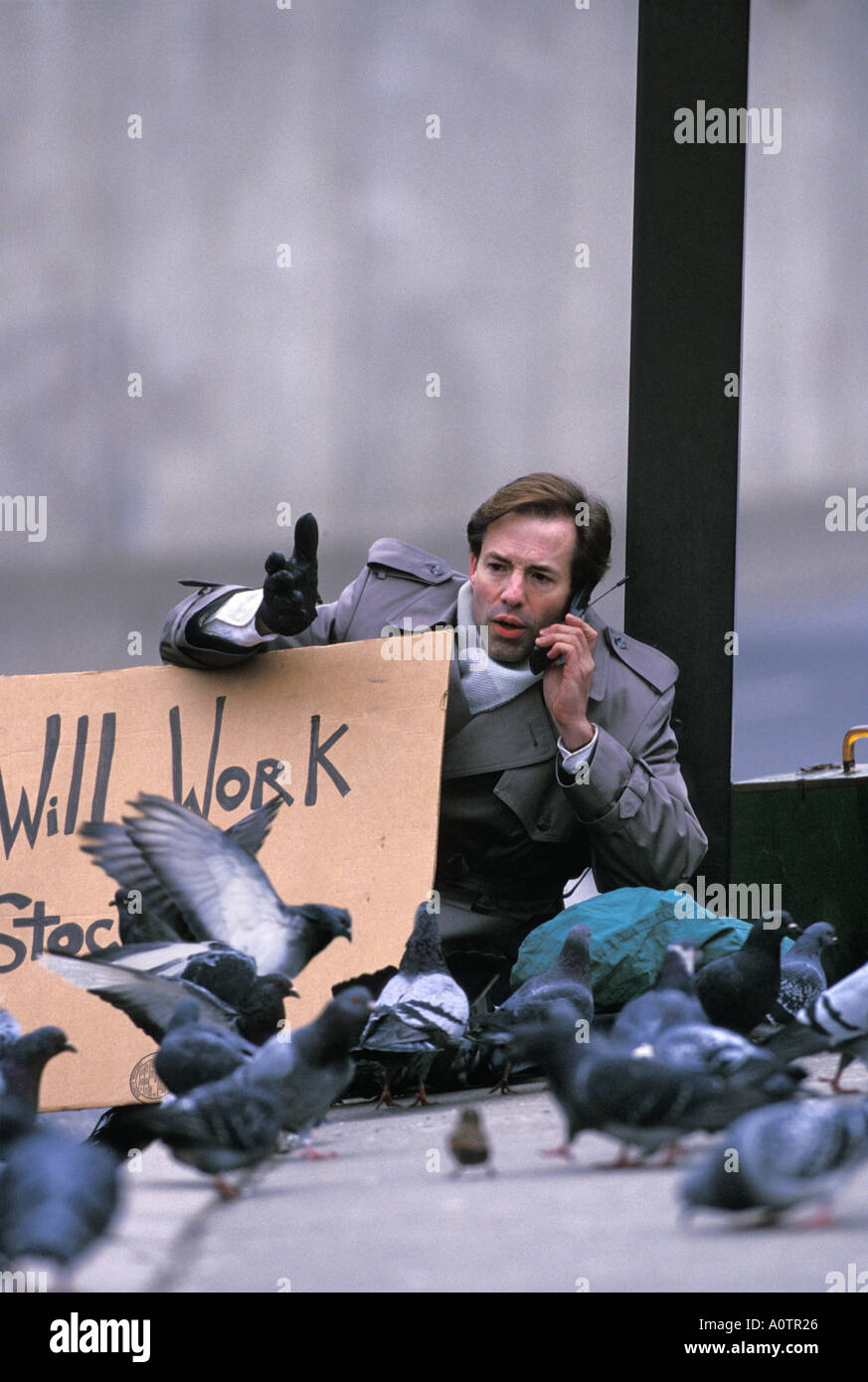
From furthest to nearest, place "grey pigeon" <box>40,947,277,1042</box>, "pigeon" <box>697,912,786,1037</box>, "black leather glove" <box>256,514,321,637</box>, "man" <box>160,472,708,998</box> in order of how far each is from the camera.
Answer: "man" <box>160,472,708,998</box> < "black leather glove" <box>256,514,321,637</box> < "pigeon" <box>697,912,786,1037</box> < "grey pigeon" <box>40,947,277,1042</box>

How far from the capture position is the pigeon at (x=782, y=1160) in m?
1.14

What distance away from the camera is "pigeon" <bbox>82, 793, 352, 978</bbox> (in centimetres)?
205

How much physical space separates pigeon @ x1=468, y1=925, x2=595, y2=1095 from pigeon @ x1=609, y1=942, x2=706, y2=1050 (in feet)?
1.21

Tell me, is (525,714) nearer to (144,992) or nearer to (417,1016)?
(417,1016)

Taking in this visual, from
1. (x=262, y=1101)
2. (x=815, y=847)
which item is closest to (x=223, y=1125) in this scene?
(x=262, y=1101)

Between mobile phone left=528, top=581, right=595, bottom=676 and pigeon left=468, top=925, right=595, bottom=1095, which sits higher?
mobile phone left=528, top=581, right=595, bottom=676

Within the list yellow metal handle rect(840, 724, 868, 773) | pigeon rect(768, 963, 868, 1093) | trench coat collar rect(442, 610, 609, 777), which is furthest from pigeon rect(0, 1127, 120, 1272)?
yellow metal handle rect(840, 724, 868, 773)

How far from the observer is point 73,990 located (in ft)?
8.28

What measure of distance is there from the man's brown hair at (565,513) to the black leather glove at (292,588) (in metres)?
0.61

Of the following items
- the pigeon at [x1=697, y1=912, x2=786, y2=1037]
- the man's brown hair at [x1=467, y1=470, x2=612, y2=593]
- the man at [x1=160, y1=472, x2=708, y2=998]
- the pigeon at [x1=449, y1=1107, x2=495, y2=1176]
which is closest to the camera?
the pigeon at [x1=449, y1=1107, x2=495, y2=1176]

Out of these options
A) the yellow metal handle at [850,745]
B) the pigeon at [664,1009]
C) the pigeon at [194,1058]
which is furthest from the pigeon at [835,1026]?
the yellow metal handle at [850,745]

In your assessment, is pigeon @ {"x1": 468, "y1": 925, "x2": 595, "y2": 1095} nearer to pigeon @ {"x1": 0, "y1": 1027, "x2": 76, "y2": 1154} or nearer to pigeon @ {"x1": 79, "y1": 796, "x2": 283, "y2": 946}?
pigeon @ {"x1": 79, "y1": 796, "x2": 283, "y2": 946}

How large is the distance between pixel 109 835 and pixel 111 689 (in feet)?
1.80
